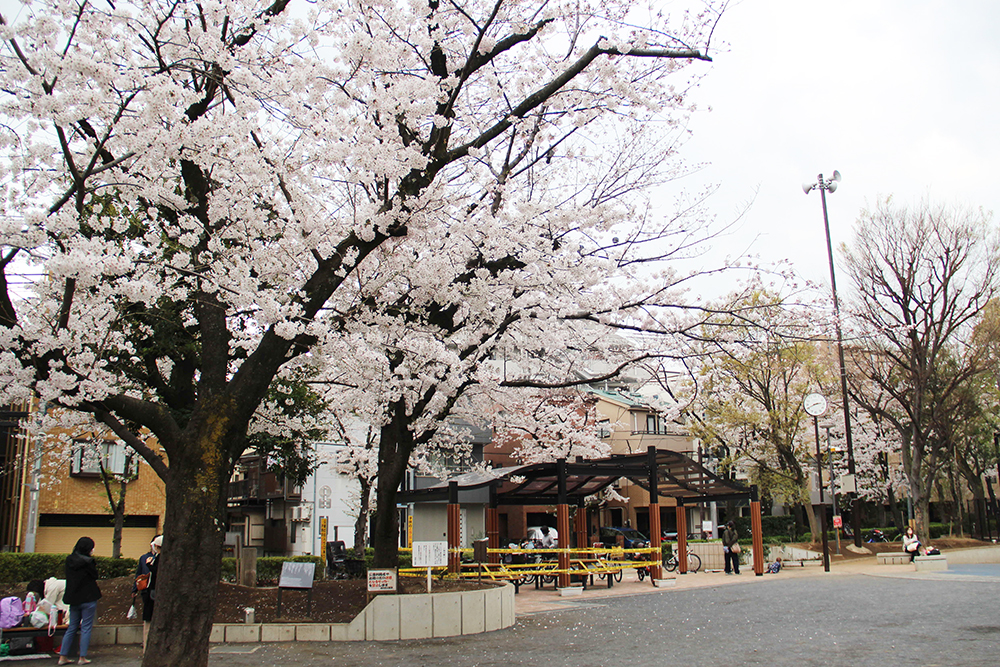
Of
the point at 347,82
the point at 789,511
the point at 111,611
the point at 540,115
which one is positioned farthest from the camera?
the point at 789,511

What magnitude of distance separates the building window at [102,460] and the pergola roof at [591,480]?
43.9 feet

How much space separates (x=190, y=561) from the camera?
6.11 m

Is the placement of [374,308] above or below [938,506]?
above

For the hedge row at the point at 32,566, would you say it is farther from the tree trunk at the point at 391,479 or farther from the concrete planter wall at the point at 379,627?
the tree trunk at the point at 391,479

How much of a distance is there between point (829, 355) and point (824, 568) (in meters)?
9.16

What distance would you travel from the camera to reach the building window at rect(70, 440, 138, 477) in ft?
83.1

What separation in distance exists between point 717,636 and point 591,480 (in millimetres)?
9691

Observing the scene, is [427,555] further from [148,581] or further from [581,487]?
[581,487]

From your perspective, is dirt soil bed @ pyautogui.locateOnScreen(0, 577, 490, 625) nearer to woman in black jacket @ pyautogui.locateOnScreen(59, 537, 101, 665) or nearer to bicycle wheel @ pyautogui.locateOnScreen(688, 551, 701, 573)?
woman in black jacket @ pyautogui.locateOnScreen(59, 537, 101, 665)

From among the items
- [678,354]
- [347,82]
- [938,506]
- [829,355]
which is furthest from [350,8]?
[938,506]

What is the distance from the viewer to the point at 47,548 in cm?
2717

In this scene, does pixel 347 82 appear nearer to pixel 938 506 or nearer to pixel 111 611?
pixel 111 611

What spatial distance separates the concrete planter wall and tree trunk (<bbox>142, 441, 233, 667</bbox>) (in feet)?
14.1

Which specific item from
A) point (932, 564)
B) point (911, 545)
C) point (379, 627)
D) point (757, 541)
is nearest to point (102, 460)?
point (379, 627)
